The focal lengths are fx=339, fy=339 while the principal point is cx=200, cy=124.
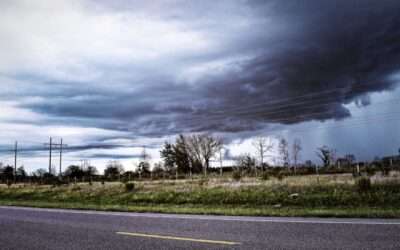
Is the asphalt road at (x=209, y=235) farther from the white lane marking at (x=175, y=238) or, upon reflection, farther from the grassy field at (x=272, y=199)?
the grassy field at (x=272, y=199)

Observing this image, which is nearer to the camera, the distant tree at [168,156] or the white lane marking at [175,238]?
the white lane marking at [175,238]

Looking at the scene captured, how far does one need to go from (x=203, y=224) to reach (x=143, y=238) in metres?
2.67

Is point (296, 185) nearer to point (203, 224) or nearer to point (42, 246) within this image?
point (203, 224)

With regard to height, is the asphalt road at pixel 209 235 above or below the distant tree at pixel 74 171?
below

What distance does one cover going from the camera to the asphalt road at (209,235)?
7176 mm

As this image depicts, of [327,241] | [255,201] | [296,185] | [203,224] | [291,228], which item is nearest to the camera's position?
[327,241]

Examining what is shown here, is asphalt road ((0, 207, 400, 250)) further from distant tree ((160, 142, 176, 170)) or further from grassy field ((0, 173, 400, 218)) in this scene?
distant tree ((160, 142, 176, 170))

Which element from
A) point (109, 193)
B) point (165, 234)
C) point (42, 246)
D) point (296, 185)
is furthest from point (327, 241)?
point (109, 193)

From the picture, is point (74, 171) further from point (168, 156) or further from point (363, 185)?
point (363, 185)

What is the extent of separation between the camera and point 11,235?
9.52m

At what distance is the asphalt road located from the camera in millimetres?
7176

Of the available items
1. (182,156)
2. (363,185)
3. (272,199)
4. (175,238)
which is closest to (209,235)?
(175,238)

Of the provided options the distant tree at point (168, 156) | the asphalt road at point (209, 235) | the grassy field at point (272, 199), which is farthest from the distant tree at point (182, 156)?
the asphalt road at point (209, 235)

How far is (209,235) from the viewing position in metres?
8.43
